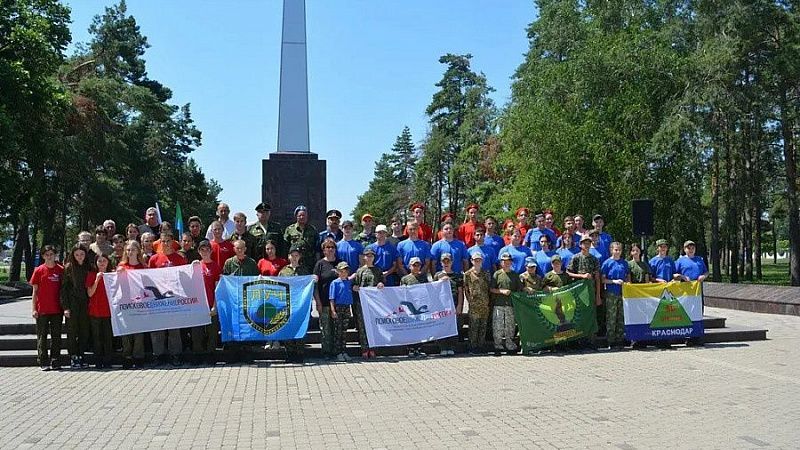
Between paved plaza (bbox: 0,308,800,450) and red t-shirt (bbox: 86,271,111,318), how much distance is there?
0.90m

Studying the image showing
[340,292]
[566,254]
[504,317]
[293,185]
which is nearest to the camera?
[340,292]

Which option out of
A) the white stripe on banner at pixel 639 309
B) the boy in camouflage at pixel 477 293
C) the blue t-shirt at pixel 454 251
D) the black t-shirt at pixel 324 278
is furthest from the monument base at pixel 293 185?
the white stripe on banner at pixel 639 309

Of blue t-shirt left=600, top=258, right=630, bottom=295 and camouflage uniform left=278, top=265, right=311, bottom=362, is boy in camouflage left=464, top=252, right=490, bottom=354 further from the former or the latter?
camouflage uniform left=278, top=265, right=311, bottom=362

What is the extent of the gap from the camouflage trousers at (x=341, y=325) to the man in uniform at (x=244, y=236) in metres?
1.68

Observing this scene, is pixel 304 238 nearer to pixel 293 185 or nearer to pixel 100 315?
pixel 100 315

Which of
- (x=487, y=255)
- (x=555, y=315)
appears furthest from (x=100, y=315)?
(x=555, y=315)

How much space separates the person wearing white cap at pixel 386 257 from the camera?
11094mm

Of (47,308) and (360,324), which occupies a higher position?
(47,308)

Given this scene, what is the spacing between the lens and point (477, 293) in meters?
10.9

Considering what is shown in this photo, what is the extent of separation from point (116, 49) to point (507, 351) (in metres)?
39.6

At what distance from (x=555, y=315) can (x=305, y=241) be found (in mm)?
4020

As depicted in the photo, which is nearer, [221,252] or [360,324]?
[360,324]

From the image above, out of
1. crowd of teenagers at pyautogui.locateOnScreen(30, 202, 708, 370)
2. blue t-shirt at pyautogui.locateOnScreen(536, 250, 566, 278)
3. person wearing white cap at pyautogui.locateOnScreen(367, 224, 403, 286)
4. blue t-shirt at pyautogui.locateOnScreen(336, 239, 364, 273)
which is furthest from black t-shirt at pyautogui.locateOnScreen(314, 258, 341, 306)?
blue t-shirt at pyautogui.locateOnScreen(536, 250, 566, 278)

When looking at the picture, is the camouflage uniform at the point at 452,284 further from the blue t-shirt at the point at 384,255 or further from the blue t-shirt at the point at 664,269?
the blue t-shirt at the point at 664,269
